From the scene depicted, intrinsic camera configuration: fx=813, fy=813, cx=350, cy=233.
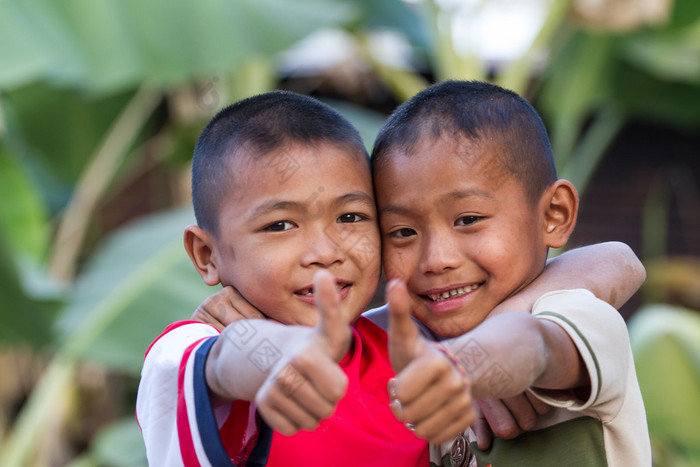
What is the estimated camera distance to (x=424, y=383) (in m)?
0.79

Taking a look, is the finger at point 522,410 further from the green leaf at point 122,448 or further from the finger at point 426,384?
the green leaf at point 122,448

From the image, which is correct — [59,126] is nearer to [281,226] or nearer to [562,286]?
[281,226]

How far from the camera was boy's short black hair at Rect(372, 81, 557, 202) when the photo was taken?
1.23 m

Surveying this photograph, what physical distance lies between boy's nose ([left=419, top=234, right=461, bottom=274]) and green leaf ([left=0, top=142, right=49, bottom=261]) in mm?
2532

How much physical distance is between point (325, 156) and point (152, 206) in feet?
13.0

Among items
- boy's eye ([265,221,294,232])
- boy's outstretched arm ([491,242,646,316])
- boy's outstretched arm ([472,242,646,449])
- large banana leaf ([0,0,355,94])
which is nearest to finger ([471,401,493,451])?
boy's outstretched arm ([472,242,646,449])

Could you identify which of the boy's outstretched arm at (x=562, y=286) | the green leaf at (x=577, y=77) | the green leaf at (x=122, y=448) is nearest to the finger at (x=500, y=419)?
the boy's outstretched arm at (x=562, y=286)

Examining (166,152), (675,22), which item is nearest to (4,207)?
(166,152)

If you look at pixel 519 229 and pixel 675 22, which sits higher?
pixel 519 229

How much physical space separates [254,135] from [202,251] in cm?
22

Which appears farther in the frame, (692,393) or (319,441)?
(692,393)

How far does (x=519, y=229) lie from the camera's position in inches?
48.3

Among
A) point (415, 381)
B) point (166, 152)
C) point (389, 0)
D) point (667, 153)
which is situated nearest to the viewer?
point (415, 381)

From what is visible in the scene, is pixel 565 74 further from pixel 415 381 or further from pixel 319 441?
pixel 415 381
